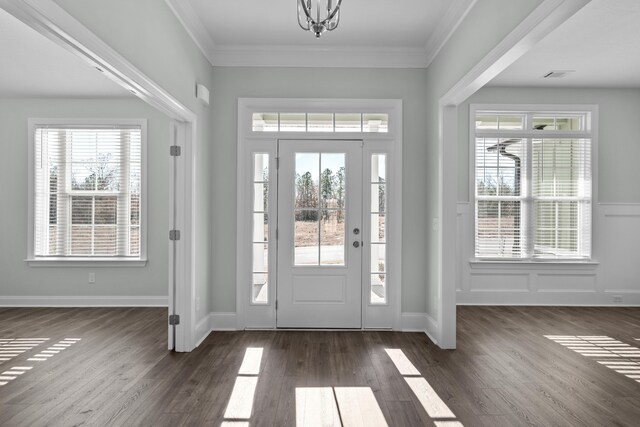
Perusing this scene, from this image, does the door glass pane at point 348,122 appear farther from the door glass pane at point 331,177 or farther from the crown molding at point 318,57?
the crown molding at point 318,57

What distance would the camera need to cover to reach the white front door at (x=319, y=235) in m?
4.46

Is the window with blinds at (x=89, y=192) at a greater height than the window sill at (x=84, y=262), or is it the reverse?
the window with blinds at (x=89, y=192)

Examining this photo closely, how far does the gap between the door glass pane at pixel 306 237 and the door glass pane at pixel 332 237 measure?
0.22ft

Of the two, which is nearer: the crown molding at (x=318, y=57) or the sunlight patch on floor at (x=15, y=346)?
the sunlight patch on floor at (x=15, y=346)

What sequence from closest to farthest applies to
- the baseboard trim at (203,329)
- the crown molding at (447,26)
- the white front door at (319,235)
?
the crown molding at (447,26) < the baseboard trim at (203,329) < the white front door at (319,235)

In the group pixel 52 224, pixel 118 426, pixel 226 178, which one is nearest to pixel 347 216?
pixel 226 178

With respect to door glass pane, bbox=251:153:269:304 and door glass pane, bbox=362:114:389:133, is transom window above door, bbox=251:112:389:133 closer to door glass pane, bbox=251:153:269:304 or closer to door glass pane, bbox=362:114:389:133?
door glass pane, bbox=362:114:389:133

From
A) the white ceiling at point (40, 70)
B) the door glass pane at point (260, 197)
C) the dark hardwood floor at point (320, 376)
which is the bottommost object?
the dark hardwood floor at point (320, 376)

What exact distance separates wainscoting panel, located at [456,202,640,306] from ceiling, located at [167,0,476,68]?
2562 mm

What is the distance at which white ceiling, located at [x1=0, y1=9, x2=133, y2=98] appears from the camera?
3672 mm

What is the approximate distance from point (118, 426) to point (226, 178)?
8.62 ft

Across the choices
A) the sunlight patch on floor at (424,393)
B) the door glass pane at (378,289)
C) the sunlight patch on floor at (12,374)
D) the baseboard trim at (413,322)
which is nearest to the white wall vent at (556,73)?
the door glass pane at (378,289)

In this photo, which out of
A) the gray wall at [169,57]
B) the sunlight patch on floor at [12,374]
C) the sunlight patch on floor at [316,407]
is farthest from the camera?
the sunlight patch on floor at [12,374]

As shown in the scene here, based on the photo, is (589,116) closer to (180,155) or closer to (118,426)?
(180,155)
